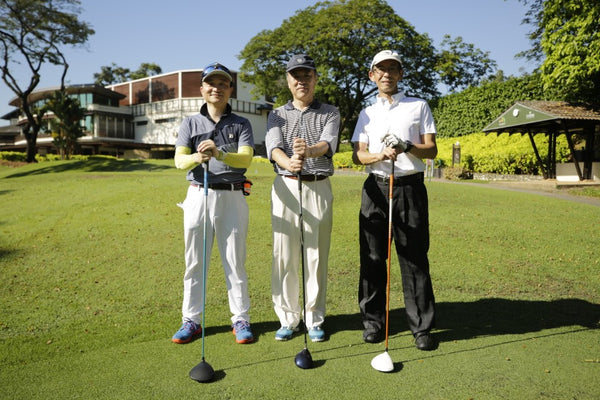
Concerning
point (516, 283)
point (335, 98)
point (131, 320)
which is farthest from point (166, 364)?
point (335, 98)

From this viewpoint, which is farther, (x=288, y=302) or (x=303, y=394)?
(x=288, y=302)

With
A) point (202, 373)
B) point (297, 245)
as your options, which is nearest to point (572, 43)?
point (297, 245)

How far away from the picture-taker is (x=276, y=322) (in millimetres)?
4461

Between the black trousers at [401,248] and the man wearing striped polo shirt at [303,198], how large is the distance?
38cm

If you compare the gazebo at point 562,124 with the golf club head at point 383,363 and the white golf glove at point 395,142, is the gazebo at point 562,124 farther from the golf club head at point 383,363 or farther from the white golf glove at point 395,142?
the golf club head at point 383,363

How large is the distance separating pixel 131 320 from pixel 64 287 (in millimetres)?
1745

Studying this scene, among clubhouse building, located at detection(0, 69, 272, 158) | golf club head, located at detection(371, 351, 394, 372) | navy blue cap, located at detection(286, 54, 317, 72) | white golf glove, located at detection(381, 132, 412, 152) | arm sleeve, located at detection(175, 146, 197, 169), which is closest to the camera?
golf club head, located at detection(371, 351, 394, 372)

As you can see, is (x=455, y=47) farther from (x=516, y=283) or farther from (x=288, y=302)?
(x=288, y=302)

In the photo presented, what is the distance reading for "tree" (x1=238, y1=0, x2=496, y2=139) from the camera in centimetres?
3145

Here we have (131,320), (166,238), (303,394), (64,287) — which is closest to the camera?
(303,394)

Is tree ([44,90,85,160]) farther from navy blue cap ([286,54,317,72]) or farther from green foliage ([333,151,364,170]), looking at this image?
navy blue cap ([286,54,317,72])

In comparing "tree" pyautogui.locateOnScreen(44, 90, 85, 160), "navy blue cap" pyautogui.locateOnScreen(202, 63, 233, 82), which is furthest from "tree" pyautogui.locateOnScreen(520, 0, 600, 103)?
"tree" pyautogui.locateOnScreen(44, 90, 85, 160)

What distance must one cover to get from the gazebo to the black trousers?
50.0ft

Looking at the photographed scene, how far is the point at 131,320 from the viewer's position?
4.54 m
